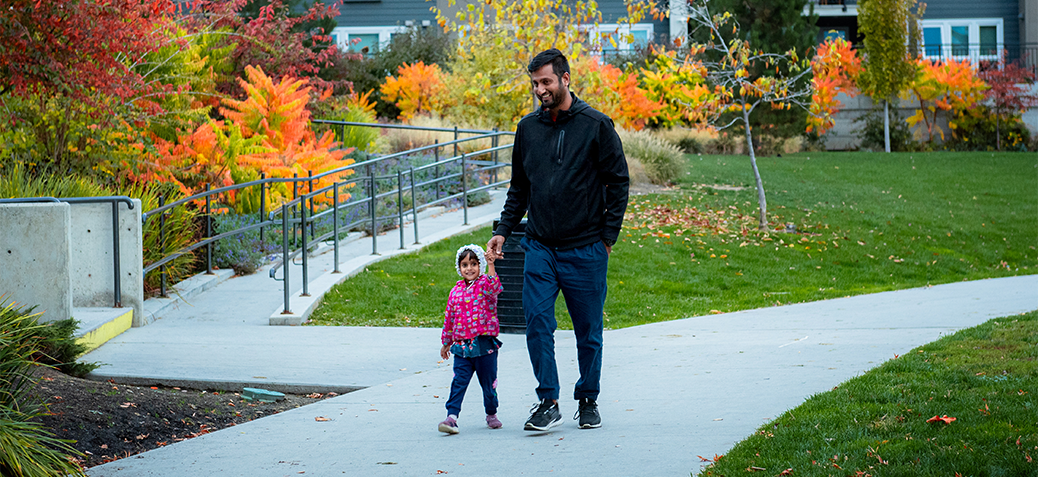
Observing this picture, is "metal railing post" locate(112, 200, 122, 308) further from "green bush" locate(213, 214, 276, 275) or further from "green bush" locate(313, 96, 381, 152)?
"green bush" locate(313, 96, 381, 152)

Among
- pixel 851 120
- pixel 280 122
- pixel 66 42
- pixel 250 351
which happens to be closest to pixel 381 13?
pixel 851 120

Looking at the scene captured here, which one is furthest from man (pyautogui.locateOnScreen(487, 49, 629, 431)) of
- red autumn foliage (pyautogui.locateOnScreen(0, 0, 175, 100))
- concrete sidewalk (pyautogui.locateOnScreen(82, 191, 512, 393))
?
red autumn foliage (pyautogui.locateOnScreen(0, 0, 175, 100))

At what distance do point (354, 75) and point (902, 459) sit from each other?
22.1 metres

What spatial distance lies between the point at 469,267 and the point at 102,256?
4461 mm

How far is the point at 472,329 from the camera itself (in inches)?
187

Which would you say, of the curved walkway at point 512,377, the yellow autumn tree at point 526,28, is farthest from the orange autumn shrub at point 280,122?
the curved walkway at point 512,377

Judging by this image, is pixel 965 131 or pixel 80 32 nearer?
pixel 80 32

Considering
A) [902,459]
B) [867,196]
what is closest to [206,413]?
[902,459]

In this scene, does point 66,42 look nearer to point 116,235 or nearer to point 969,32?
point 116,235

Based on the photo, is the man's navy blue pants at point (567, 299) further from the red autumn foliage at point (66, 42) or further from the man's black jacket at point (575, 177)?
the red autumn foliage at point (66, 42)

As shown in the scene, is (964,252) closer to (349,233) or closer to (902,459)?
(349,233)

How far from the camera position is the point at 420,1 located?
32250mm

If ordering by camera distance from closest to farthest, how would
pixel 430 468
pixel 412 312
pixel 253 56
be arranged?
pixel 430 468 < pixel 412 312 < pixel 253 56

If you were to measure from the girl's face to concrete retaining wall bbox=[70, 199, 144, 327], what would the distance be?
4195mm
